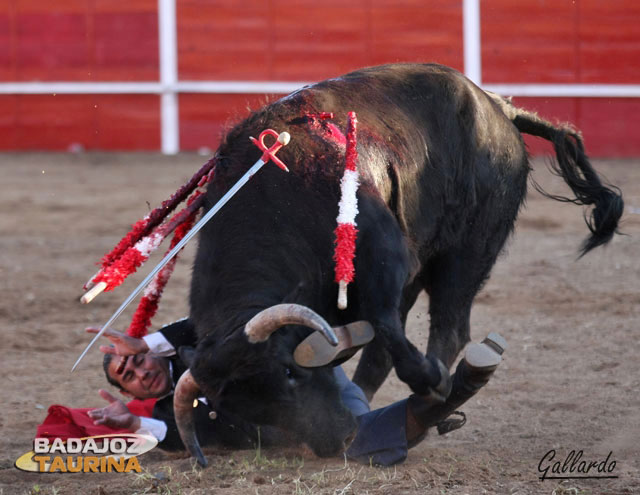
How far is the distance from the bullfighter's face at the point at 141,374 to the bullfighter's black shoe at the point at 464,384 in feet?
2.35

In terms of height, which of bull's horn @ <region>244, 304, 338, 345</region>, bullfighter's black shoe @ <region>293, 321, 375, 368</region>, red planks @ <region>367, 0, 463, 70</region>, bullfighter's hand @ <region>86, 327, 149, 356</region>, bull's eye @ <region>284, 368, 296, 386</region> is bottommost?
bullfighter's hand @ <region>86, 327, 149, 356</region>

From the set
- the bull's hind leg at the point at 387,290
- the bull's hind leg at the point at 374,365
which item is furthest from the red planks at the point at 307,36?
the bull's hind leg at the point at 387,290

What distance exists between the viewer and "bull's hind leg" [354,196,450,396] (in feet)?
8.23

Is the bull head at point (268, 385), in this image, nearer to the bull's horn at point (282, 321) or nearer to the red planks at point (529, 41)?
the bull's horn at point (282, 321)

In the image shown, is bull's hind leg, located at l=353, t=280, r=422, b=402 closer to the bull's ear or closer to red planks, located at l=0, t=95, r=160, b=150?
the bull's ear

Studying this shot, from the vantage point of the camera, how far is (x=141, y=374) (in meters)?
2.88

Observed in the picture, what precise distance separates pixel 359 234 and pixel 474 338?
66.1 inches

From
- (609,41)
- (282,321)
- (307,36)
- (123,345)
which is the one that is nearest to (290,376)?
(282,321)

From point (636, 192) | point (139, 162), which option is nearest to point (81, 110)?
point (139, 162)

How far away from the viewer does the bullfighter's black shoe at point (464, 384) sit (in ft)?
8.49

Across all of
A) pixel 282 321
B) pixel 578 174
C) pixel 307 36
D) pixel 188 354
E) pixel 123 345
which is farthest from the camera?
pixel 307 36

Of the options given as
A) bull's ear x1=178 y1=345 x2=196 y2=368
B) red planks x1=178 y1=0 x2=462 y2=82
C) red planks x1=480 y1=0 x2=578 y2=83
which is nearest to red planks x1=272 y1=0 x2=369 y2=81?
red planks x1=178 y1=0 x2=462 y2=82

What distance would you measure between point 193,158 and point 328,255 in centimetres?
694

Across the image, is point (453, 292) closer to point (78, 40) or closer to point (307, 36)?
point (307, 36)
